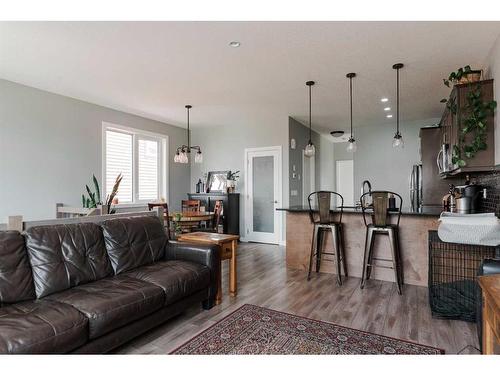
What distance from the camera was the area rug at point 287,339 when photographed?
216 cm

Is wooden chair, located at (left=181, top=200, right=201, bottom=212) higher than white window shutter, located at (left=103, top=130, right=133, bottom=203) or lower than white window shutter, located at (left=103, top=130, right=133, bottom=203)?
lower

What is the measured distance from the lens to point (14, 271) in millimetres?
2068

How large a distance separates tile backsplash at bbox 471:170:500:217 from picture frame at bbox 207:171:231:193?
4.57m

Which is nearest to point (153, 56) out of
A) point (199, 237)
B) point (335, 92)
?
point (199, 237)

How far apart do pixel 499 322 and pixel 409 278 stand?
266 cm

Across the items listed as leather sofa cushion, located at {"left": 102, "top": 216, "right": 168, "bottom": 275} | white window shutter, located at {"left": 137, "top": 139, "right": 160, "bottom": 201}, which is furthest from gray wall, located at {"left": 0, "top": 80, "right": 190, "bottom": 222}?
leather sofa cushion, located at {"left": 102, "top": 216, "right": 168, "bottom": 275}

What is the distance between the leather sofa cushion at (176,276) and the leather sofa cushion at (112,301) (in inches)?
3.2

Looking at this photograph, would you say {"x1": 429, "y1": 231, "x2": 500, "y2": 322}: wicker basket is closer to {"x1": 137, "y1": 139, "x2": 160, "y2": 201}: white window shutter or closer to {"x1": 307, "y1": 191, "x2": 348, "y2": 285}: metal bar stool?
{"x1": 307, "y1": 191, "x2": 348, "y2": 285}: metal bar stool

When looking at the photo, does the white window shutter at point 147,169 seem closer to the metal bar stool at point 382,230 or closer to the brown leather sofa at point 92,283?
the brown leather sofa at point 92,283

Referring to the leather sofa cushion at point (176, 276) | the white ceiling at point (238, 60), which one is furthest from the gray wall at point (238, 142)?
the leather sofa cushion at point (176, 276)

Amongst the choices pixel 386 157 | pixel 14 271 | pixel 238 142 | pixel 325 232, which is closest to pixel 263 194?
pixel 238 142

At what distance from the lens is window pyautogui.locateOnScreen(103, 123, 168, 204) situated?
544 cm
